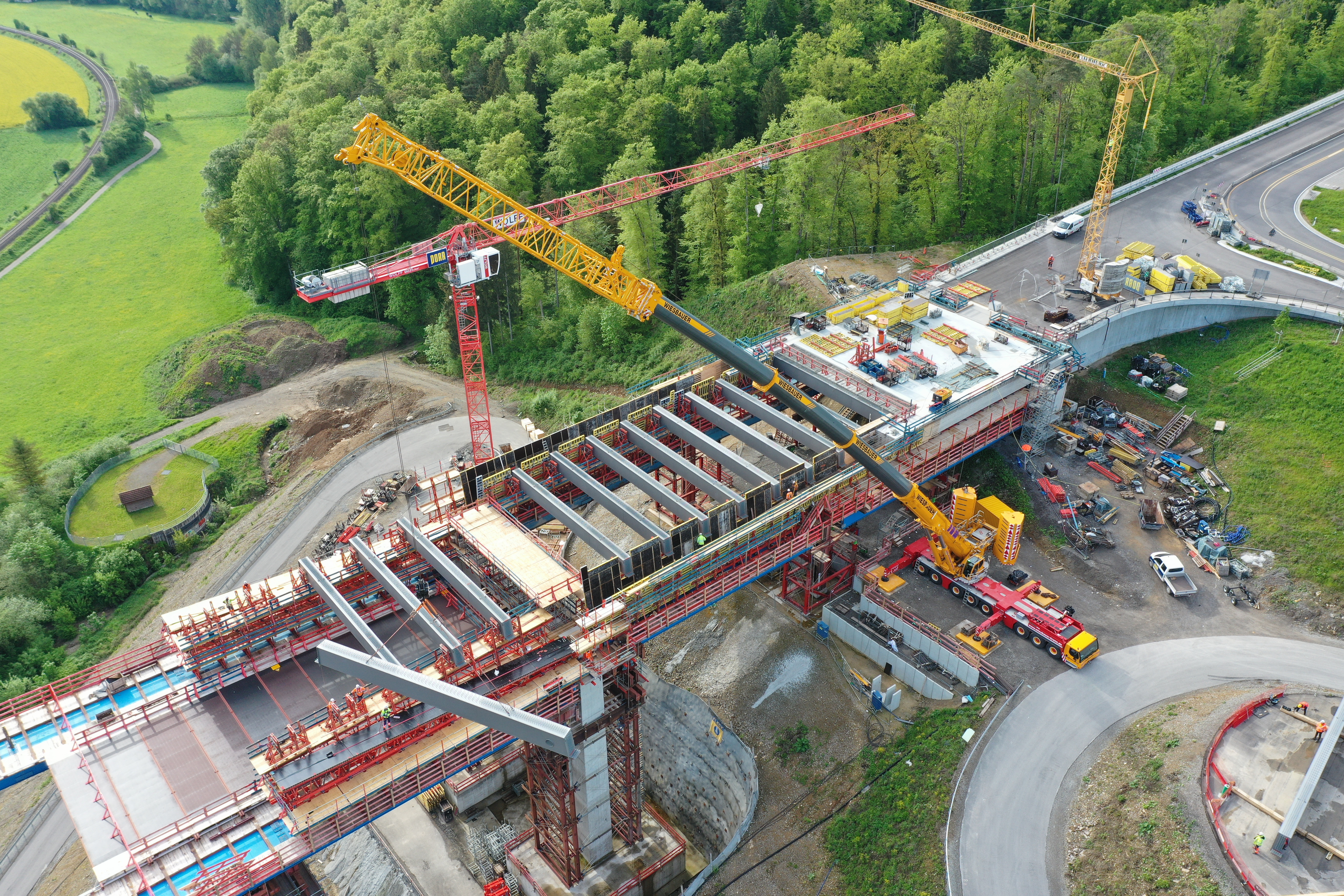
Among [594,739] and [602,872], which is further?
[602,872]

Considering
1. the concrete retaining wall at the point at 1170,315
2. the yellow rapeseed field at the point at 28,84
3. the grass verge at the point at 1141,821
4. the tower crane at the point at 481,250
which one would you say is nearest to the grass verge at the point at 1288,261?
the concrete retaining wall at the point at 1170,315

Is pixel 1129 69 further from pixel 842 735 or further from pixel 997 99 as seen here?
pixel 842 735

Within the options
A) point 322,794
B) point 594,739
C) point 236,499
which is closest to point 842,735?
point 594,739

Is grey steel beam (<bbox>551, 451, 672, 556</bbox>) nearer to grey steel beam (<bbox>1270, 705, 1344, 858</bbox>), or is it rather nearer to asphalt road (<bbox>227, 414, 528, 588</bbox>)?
grey steel beam (<bbox>1270, 705, 1344, 858</bbox>)

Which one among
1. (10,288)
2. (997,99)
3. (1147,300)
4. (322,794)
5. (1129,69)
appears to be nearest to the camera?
(322,794)

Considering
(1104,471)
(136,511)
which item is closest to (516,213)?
(1104,471)

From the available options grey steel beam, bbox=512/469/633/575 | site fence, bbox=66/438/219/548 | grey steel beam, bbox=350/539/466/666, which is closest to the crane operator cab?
grey steel beam, bbox=512/469/633/575

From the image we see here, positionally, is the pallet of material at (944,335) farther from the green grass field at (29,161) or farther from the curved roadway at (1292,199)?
the green grass field at (29,161)
